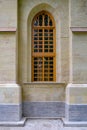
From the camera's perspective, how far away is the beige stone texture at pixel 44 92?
847 centimetres

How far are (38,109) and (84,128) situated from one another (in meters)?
2.10

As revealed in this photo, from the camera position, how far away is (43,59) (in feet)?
28.6

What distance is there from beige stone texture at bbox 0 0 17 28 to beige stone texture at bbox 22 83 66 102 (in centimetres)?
266

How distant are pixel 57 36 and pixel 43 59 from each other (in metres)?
1.17

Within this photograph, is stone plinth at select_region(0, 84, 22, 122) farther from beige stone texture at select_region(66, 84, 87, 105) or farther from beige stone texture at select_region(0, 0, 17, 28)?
beige stone texture at select_region(0, 0, 17, 28)

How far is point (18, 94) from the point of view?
788 cm

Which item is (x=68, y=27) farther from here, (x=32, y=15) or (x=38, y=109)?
(x=38, y=109)

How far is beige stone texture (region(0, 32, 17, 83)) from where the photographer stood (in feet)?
26.1

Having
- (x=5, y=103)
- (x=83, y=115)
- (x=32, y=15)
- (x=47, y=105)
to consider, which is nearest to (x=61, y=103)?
(x=47, y=105)

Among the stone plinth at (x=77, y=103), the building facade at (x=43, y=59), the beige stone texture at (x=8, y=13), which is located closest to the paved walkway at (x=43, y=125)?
the building facade at (x=43, y=59)

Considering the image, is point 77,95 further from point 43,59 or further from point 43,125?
point 43,59

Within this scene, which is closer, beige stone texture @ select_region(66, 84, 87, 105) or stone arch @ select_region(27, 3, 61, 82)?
beige stone texture @ select_region(66, 84, 87, 105)

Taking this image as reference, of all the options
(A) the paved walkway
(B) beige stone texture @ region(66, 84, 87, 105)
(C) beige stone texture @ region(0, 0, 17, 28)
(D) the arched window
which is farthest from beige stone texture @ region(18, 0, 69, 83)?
(A) the paved walkway

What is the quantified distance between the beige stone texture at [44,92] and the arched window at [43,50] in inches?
13.9
